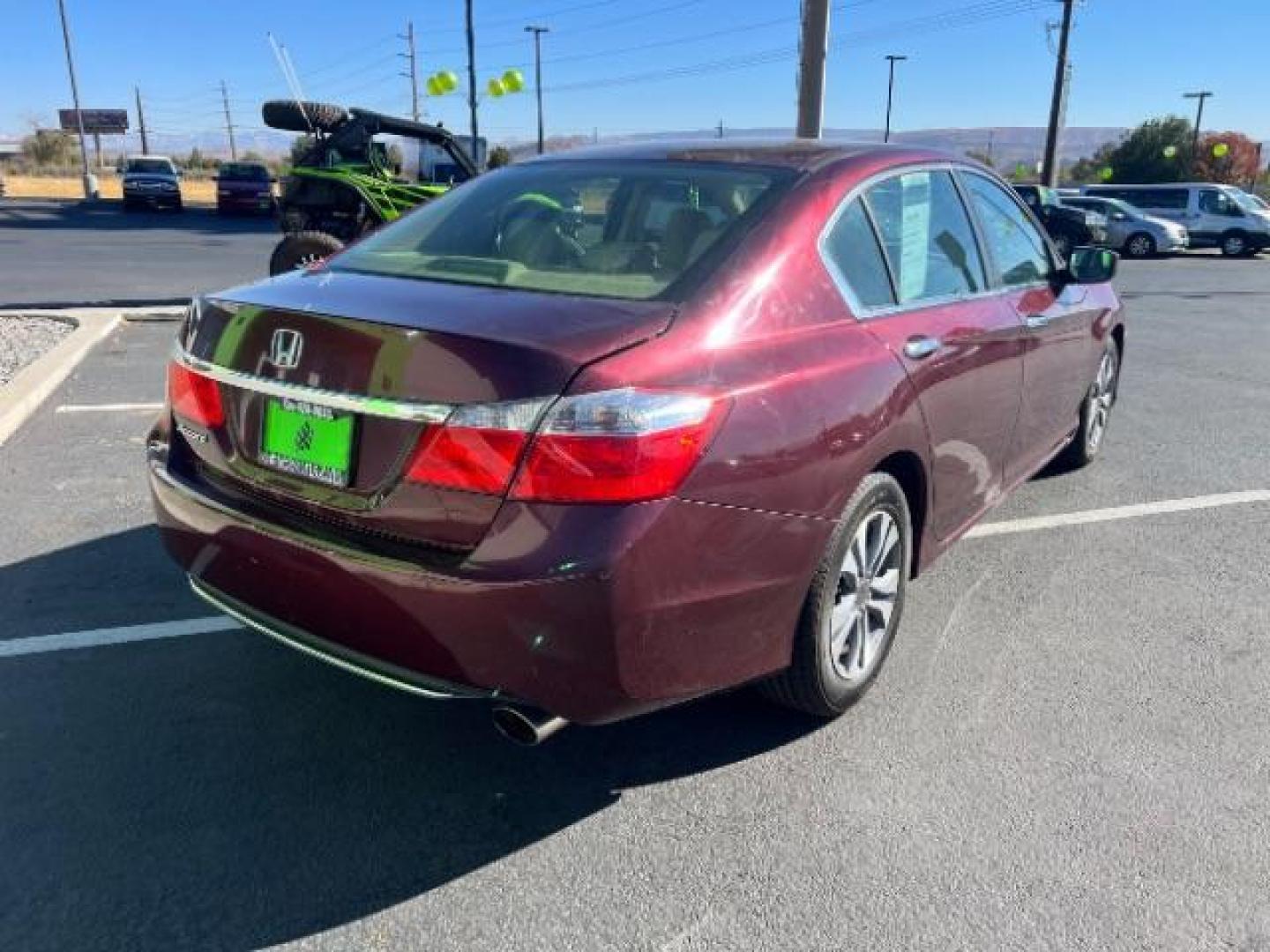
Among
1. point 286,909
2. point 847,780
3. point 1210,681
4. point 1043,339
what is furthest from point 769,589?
point 1043,339

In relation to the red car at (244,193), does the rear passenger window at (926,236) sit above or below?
above

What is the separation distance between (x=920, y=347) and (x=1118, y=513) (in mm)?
2396

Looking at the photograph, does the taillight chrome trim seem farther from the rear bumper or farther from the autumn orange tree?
the autumn orange tree

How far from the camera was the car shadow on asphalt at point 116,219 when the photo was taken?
26.4m

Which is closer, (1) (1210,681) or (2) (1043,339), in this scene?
(1) (1210,681)

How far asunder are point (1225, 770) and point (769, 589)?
1.42 meters

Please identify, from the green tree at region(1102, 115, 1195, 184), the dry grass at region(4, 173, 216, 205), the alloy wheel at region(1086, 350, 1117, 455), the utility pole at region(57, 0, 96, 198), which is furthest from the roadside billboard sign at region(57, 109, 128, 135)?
the alloy wheel at region(1086, 350, 1117, 455)

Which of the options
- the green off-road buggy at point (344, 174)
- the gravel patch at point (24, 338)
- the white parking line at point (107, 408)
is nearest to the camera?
the white parking line at point (107, 408)

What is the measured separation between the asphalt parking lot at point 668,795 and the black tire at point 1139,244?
2543 cm

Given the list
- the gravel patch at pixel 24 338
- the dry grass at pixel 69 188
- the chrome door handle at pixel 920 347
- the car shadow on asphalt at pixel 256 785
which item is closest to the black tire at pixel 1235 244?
the gravel patch at pixel 24 338

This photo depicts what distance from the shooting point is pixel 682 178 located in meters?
3.19

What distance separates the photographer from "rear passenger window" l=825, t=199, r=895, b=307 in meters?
2.92

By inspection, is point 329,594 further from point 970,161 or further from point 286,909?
point 970,161

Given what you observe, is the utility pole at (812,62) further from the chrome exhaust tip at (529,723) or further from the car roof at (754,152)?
the chrome exhaust tip at (529,723)
